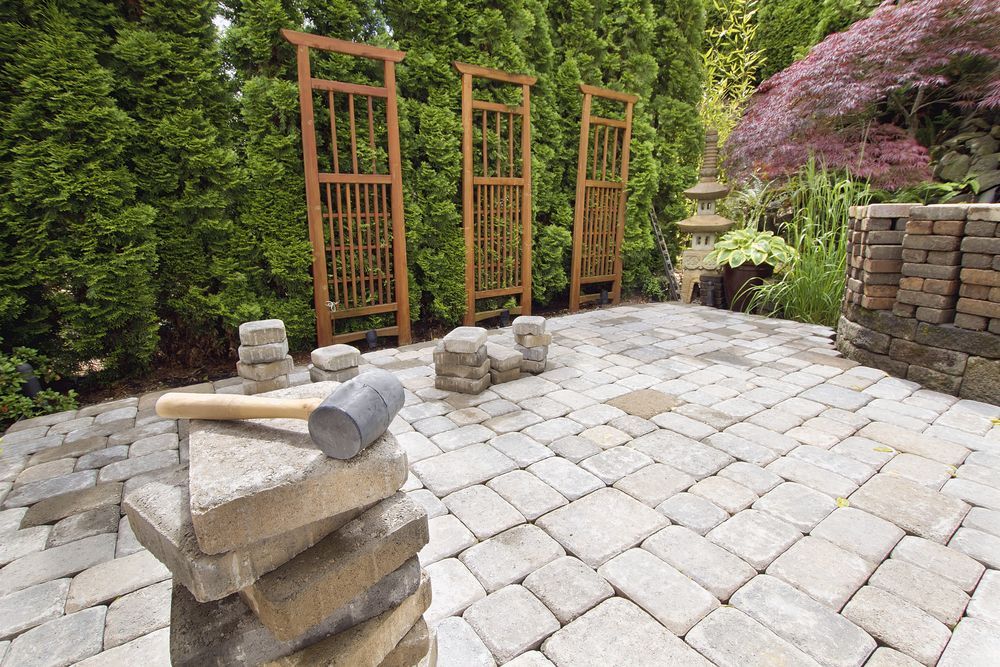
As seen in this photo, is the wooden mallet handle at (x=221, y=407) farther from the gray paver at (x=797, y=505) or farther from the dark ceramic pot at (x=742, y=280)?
the dark ceramic pot at (x=742, y=280)

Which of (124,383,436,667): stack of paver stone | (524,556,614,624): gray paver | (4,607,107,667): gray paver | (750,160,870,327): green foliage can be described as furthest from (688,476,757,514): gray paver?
(750,160,870,327): green foliage

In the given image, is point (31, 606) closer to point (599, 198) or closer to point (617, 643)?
point (617, 643)

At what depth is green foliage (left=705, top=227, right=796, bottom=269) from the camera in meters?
5.10

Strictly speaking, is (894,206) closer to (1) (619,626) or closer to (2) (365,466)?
(1) (619,626)

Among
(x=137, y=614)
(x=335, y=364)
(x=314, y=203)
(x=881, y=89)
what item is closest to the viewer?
(x=137, y=614)

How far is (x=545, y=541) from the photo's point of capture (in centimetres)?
167

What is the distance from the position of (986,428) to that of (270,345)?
159 inches

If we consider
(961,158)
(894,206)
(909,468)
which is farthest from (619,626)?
(961,158)

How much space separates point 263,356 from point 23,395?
5.10 ft

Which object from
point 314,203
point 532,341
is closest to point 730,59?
point 532,341

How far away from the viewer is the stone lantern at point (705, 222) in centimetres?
563

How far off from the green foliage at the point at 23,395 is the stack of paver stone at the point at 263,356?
120 centimetres

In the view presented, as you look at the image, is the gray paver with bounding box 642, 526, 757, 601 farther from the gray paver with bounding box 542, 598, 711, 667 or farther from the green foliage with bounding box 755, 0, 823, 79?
the green foliage with bounding box 755, 0, 823, 79

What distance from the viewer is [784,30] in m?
7.32
